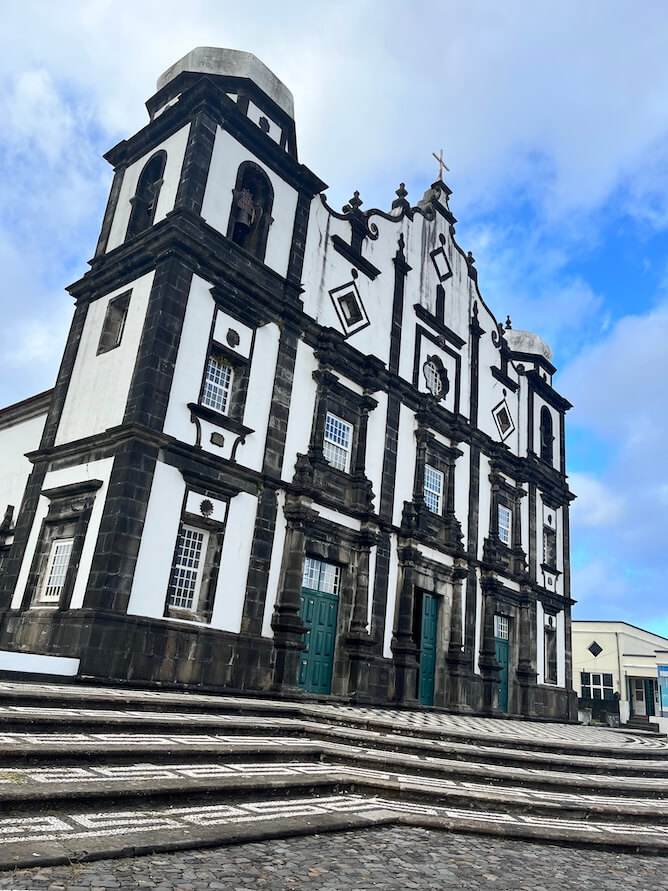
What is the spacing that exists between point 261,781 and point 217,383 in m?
9.82

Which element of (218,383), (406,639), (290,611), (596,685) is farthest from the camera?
(596,685)

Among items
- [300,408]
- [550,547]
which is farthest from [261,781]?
[550,547]

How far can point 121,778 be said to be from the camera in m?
6.24

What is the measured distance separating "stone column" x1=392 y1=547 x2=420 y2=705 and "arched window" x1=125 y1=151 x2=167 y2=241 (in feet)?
35.1

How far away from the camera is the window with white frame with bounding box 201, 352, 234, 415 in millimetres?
15125

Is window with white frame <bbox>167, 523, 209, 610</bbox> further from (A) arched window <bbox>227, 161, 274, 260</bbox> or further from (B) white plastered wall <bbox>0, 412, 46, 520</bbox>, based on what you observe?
(B) white plastered wall <bbox>0, 412, 46, 520</bbox>

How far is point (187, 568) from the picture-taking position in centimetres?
1398

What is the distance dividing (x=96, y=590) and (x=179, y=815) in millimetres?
7280

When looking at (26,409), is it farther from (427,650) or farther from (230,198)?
(427,650)

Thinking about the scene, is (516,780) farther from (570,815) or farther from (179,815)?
(179,815)

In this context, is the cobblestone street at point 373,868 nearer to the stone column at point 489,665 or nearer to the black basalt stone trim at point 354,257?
the stone column at point 489,665

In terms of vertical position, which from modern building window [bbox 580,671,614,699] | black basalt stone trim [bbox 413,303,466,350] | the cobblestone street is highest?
black basalt stone trim [bbox 413,303,466,350]

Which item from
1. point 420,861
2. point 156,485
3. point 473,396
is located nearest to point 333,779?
point 420,861

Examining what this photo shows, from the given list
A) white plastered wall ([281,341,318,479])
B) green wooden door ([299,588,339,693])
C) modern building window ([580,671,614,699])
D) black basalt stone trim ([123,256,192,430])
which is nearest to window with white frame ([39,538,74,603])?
black basalt stone trim ([123,256,192,430])
